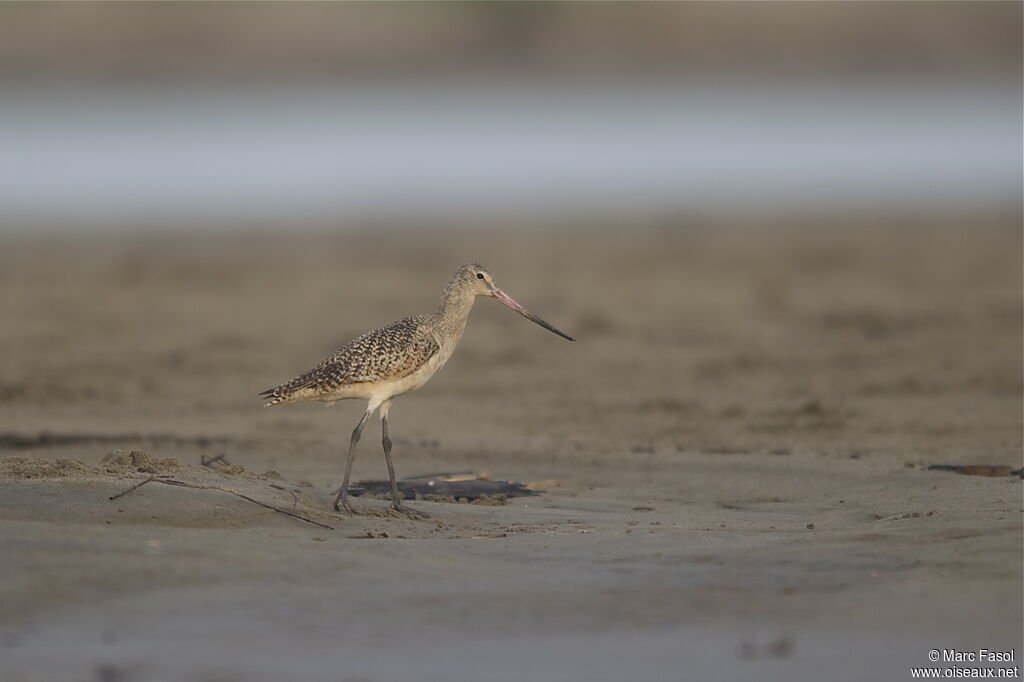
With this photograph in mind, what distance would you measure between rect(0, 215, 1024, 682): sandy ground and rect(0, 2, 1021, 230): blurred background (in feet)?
34.1

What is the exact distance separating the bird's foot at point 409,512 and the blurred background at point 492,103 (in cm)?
2273

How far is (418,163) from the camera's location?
3478 cm

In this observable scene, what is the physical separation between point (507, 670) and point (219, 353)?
34.3 feet

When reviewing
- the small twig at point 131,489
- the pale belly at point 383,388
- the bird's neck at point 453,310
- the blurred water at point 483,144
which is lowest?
the small twig at point 131,489

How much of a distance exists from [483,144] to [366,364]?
87.4ft

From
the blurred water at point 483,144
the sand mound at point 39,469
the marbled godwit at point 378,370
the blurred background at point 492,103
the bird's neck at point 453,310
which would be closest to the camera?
the sand mound at point 39,469

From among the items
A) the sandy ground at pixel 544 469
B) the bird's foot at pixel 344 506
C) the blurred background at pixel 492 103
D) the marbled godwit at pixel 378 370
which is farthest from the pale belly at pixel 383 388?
the blurred background at pixel 492 103

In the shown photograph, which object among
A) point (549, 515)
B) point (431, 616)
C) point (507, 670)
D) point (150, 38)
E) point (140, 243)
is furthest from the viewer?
point (150, 38)

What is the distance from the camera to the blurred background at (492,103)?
108 ft

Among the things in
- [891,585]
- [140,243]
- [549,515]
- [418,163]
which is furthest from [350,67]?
[891,585]

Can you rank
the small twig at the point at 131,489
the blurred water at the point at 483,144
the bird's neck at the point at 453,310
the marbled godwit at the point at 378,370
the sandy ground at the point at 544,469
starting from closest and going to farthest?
the sandy ground at the point at 544,469
the small twig at the point at 131,489
the marbled godwit at the point at 378,370
the bird's neck at the point at 453,310
the blurred water at the point at 483,144

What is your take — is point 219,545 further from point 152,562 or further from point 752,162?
point 752,162

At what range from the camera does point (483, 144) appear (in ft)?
115

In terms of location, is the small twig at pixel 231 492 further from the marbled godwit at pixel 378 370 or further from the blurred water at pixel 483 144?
the blurred water at pixel 483 144
